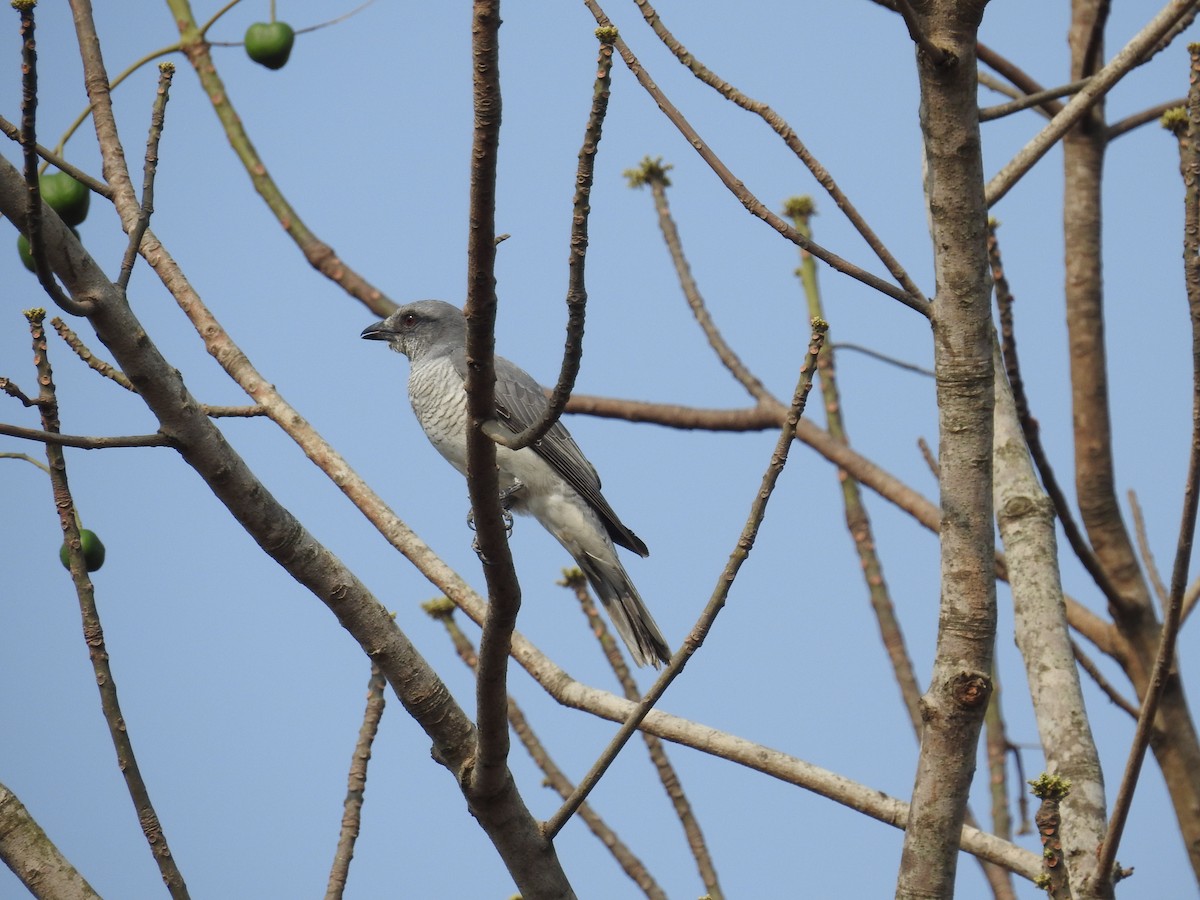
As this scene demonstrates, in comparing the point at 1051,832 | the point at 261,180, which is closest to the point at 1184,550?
the point at 1051,832

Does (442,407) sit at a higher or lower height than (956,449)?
higher

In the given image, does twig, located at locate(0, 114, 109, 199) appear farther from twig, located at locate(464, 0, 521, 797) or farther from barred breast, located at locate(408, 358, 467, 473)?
barred breast, located at locate(408, 358, 467, 473)

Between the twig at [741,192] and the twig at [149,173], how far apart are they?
2.93ft

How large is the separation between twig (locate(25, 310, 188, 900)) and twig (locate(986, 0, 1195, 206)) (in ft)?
6.61

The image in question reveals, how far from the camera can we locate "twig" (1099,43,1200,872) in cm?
209

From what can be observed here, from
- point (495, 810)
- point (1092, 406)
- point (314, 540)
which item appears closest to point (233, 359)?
point (314, 540)

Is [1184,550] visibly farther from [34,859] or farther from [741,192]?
[34,859]

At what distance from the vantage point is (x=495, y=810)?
2654 millimetres

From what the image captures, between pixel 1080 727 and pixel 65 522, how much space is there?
6.84 ft

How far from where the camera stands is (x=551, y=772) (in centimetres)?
385

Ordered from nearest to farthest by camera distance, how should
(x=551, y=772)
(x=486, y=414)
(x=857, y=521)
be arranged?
(x=486, y=414) → (x=551, y=772) → (x=857, y=521)

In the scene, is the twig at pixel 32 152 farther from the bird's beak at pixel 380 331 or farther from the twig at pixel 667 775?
the bird's beak at pixel 380 331

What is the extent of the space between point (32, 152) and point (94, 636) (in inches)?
42.4

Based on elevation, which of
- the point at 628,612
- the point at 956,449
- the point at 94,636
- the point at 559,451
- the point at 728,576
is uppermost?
the point at 559,451
